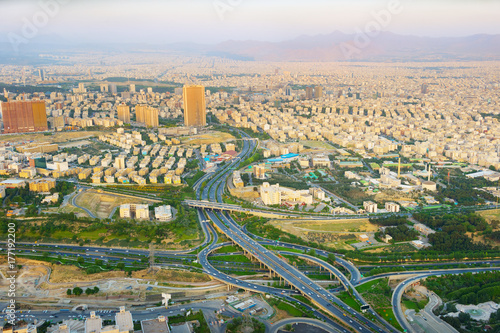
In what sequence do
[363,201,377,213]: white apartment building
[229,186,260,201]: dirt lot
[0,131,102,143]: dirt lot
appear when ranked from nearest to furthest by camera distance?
[363,201,377,213]: white apartment building
[229,186,260,201]: dirt lot
[0,131,102,143]: dirt lot

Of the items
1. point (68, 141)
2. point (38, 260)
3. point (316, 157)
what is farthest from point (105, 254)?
point (68, 141)

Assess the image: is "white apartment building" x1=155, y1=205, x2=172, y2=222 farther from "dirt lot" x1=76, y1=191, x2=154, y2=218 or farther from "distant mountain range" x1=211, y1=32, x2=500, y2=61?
"distant mountain range" x1=211, y1=32, x2=500, y2=61

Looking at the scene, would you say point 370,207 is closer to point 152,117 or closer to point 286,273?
point 286,273

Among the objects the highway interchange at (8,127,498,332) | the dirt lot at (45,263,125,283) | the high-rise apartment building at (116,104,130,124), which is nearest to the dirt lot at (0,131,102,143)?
the high-rise apartment building at (116,104,130,124)

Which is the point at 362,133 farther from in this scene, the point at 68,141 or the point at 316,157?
the point at 68,141

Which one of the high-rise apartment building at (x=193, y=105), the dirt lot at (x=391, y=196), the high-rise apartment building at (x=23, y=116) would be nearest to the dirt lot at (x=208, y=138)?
the high-rise apartment building at (x=193, y=105)

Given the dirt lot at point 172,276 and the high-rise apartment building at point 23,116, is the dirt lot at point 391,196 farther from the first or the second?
the high-rise apartment building at point 23,116

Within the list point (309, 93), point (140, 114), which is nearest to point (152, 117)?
point (140, 114)
